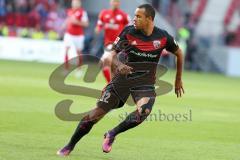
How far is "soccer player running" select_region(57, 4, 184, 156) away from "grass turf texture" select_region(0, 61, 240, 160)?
0.41m

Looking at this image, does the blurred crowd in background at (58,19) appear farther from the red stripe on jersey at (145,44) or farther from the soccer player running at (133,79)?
the red stripe on jersey at (145,44)

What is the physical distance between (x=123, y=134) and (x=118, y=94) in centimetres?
267

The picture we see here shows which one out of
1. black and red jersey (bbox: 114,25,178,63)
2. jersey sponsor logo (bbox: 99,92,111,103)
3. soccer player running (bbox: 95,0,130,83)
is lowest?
soccer player running (bbox: 95,0,130,83)

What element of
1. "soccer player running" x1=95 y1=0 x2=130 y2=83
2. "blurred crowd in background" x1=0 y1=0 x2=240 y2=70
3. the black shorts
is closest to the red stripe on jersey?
the black shorts

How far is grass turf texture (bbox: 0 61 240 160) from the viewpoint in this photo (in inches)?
412

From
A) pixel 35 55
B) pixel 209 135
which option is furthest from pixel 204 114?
pixel 35 55

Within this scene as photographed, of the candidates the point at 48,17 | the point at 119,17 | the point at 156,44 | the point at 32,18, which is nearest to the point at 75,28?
the point at 119,17

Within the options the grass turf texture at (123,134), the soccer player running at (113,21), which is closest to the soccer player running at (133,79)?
the grass turf texture at (123,134)

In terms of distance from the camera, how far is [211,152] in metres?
11.1

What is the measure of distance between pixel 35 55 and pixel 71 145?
78.9 ft

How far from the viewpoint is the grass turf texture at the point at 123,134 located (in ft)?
34.3

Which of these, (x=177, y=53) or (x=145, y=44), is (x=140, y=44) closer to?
(x=145, y=44)

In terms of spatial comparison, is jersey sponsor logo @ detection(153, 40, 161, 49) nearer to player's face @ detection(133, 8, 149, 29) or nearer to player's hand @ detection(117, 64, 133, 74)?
player's face @ detection(133, 8, 149, 29)

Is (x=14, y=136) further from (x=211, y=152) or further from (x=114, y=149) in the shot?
(x=211, y=152)
